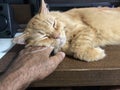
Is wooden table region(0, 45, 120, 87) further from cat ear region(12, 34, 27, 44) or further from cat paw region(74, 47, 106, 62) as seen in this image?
cat ear region(12, 34, 27, 44)

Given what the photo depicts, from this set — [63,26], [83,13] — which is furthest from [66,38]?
[83,13]

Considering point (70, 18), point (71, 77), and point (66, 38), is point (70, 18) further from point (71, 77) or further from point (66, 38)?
point (71, 77)

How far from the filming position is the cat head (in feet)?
2.63

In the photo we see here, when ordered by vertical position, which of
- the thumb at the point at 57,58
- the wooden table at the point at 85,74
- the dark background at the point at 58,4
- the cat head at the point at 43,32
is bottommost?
the wooden table at the point at 85,74

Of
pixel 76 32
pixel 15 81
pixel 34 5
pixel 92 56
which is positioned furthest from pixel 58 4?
pixel 15 81

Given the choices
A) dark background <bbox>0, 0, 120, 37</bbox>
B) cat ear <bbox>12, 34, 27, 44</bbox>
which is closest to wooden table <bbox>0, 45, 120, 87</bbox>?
cat ear <bbox>12, 34, 27, 44</bbox>

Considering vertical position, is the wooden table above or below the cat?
below

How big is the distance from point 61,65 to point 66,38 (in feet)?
0.37

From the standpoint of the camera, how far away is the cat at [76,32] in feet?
2.61

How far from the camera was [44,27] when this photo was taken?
815mm

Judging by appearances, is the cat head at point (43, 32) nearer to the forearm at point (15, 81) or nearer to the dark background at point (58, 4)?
the forearm at point (15, 81)

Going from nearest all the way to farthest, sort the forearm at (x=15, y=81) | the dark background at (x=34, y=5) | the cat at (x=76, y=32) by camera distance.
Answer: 1. the forearm at (x=15, y=81)
2. the cat at (x=76, y=32)
3. the dark background at (x=34, y=5)

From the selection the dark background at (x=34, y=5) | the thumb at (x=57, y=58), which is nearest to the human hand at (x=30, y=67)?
the thumb at (x=57, y=58)

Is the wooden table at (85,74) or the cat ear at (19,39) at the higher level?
the cat ear at (19,39)
